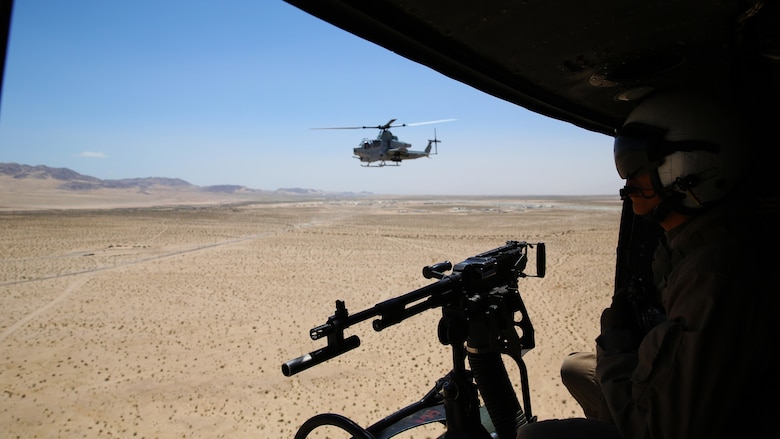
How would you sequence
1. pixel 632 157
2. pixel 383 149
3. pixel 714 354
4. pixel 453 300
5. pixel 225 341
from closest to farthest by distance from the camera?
1. pixel 714 354
2. pixel 632 157
3. pixel 453 300
4. pixel 225 341
5. pixel 383 149

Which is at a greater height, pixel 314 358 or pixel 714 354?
pixel 714 354

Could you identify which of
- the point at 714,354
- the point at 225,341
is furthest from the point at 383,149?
the point at 714,354

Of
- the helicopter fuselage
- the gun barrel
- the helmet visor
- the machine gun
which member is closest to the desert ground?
the machine gun

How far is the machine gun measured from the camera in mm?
2480

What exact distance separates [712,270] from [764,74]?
177 cm

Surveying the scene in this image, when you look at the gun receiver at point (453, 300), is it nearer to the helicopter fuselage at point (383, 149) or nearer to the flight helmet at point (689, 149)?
the flight helmet at point (689, 149)

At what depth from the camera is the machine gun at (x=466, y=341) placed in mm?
2480

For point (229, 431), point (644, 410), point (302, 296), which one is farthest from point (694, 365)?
point (302, 296)

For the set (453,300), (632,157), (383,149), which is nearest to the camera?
(632,157)

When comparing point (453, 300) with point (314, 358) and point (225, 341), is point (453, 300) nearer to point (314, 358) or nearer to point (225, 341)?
point (314, 358)

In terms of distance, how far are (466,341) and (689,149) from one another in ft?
5.90

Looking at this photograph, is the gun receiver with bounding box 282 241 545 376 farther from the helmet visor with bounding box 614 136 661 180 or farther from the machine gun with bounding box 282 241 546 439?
the helmet visor with bounding box 614 136 661 180

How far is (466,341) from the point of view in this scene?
10.2 feet

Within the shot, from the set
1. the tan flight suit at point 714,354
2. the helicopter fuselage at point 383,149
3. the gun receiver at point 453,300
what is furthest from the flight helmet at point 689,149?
the helicopter fuselage at point 383,149
